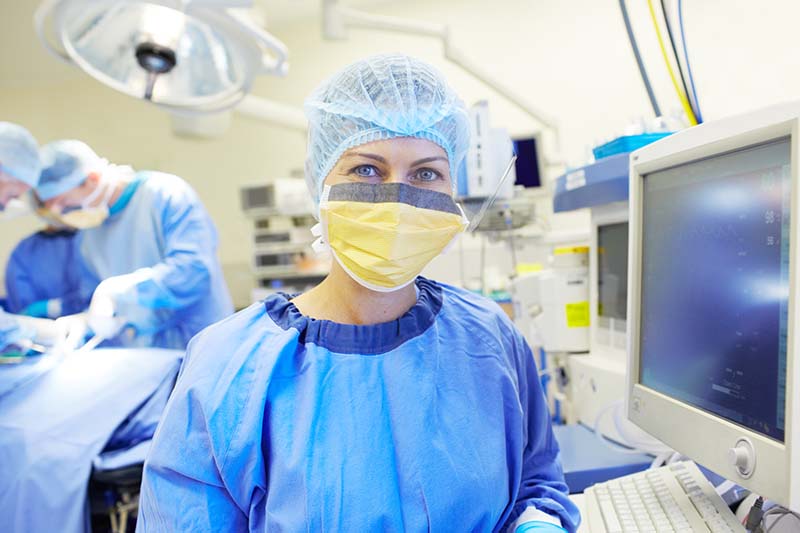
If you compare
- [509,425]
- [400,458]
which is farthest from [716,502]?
[400,458]

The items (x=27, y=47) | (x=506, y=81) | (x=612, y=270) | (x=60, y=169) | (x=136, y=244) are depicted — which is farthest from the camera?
(x=506, y=81)

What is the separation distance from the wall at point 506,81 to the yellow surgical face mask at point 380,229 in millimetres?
1257

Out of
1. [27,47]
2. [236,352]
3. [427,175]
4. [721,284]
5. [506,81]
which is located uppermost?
[27,47]

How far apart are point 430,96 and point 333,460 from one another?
1.86 ft

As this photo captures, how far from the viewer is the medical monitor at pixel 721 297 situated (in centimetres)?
55

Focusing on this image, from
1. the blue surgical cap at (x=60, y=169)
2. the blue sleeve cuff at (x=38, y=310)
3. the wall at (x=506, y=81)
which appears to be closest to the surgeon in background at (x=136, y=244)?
the blue surgical cap at (x=60, y=169)

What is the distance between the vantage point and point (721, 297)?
67 centimetres

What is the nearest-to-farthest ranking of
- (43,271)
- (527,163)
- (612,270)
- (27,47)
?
(612,270) → (43,271) → (527,163) → (27,47)

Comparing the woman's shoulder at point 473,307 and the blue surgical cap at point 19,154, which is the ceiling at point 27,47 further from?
the woman's shoulder at point 473,307

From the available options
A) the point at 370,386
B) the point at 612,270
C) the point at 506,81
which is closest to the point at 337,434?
the point at 370,386

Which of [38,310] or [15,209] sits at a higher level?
[15,209]

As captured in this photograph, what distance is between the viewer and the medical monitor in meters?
0.55

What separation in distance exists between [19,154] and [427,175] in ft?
5.33

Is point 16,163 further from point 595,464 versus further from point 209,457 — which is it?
point 595,464
